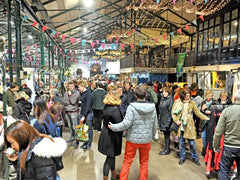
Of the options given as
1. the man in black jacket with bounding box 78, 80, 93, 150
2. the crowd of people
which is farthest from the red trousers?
the man in black jacket with bounding box 78, 80, 93, 150

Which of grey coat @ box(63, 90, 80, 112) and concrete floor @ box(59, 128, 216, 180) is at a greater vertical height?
grey coat @ box(63, 90, 80, 112)

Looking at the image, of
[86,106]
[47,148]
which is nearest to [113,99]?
[47,148]

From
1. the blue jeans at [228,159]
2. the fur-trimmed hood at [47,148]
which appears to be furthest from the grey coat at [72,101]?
the blue jeans at [228,159]

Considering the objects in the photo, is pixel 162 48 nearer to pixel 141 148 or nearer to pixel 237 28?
pixel 237 28

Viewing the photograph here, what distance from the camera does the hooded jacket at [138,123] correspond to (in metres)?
2.89

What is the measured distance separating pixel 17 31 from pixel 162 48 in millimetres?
17027

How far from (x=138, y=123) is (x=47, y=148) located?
1.60 meters

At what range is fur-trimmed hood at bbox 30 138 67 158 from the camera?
1.59 m

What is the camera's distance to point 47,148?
1.61 metres

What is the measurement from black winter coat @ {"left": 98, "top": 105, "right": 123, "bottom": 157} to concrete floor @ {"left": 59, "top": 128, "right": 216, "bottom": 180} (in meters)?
0.81

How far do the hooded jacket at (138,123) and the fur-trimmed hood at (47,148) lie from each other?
131 cm

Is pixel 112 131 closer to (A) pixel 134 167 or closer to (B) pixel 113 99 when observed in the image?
(B) pixel 113 99

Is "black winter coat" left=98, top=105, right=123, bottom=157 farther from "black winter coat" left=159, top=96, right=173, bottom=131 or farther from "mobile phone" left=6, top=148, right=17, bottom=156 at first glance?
"black winter coat" left=159, top=96, right=173, bottom=131

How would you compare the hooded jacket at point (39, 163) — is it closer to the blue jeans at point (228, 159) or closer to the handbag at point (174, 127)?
the blue jeans at point (228, 159)
